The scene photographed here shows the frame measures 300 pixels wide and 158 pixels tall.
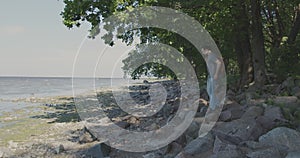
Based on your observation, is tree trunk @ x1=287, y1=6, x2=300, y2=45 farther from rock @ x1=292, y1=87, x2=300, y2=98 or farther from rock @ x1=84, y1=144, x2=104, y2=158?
rock @ x1=84, y1=144, x2=104, y2=158

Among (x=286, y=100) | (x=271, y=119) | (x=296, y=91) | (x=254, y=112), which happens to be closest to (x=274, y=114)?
(x=271, y=119)

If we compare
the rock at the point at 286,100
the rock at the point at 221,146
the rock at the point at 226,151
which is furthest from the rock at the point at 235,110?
the rock at the point at 226,151

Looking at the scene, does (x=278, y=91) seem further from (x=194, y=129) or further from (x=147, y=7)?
(x=147, y=7)

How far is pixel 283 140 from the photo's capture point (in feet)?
19.1

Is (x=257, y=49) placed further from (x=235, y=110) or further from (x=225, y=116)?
(x=225, y=116)

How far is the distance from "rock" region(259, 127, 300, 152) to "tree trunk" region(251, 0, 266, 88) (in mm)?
7675

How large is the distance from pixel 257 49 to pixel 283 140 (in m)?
8.83

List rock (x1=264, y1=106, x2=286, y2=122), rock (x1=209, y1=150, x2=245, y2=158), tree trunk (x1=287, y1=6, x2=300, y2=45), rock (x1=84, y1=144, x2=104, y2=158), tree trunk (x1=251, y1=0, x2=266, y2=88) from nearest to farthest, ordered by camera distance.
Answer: rock (x1=209, y1=150, x2=245, y2=158) < rock (x1=264, y1=106, x2=286, y2=122) < rock (x1=84, y1=144, x2=104, y2=158) < tree trunk (x1=251, y1=0, x2=266, y2=88) < tree trunk (x1=287, y1=6, x2=300, y2=45)

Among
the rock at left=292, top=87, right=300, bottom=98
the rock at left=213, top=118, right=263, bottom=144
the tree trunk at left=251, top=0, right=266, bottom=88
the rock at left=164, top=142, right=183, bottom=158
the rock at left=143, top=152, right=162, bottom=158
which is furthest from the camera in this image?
the tree trunk at left=251, top=0, right=266, bottom=88

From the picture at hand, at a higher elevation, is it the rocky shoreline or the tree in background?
the tree in background

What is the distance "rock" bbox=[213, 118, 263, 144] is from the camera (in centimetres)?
652

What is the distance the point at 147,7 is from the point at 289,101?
18.7 ft

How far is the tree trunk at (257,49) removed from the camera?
1358 centimetres

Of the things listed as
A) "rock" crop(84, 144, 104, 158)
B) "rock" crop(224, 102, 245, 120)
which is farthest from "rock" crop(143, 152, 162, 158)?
"rock" crop(224, 102, 245, 120)
